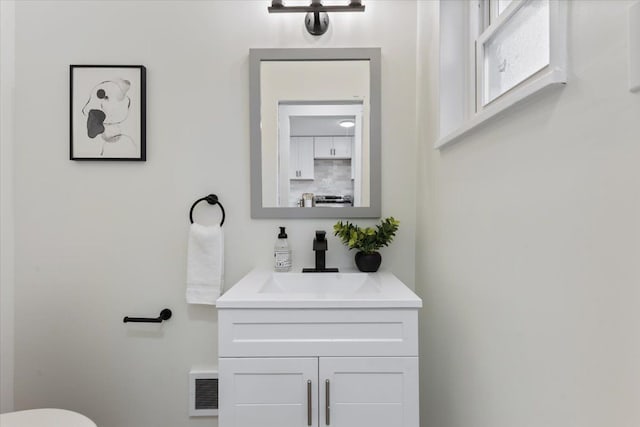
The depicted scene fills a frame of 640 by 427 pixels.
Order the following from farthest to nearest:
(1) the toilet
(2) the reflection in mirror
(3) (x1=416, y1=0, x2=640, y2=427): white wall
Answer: (2) the reflection in mirror → (1) the toilet → (3) (x1=416, y1=0, x2=640, y2=427): white wall

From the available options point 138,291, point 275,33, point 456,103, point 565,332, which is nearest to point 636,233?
point 565,332

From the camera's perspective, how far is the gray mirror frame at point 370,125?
142 cm

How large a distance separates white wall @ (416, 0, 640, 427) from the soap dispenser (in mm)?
649

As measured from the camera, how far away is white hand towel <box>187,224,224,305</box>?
1.37 m

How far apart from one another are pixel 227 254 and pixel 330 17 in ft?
3.65

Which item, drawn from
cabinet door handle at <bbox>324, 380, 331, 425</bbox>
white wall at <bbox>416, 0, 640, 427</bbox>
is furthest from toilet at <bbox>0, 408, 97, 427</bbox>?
white wall at <bbox>416, 0, 640, 427</bbox>

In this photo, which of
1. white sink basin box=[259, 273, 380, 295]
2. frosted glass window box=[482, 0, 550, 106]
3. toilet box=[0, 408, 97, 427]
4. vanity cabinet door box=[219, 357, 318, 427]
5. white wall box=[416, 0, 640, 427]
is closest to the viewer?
white wall box=[416, 0, 640, 427]

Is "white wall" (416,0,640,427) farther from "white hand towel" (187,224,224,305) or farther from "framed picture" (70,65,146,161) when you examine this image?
"framed picture" (70,65,146,161)

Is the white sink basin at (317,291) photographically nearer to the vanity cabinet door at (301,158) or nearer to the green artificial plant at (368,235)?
the green artificial plant at (368,235)

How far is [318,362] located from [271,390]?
0.15m

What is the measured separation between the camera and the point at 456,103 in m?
1.14

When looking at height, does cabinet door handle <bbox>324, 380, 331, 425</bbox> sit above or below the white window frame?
below

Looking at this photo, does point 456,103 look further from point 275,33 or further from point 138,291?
point 138,291

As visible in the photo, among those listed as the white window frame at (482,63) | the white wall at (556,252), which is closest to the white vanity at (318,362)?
the white wall at (556,252)
